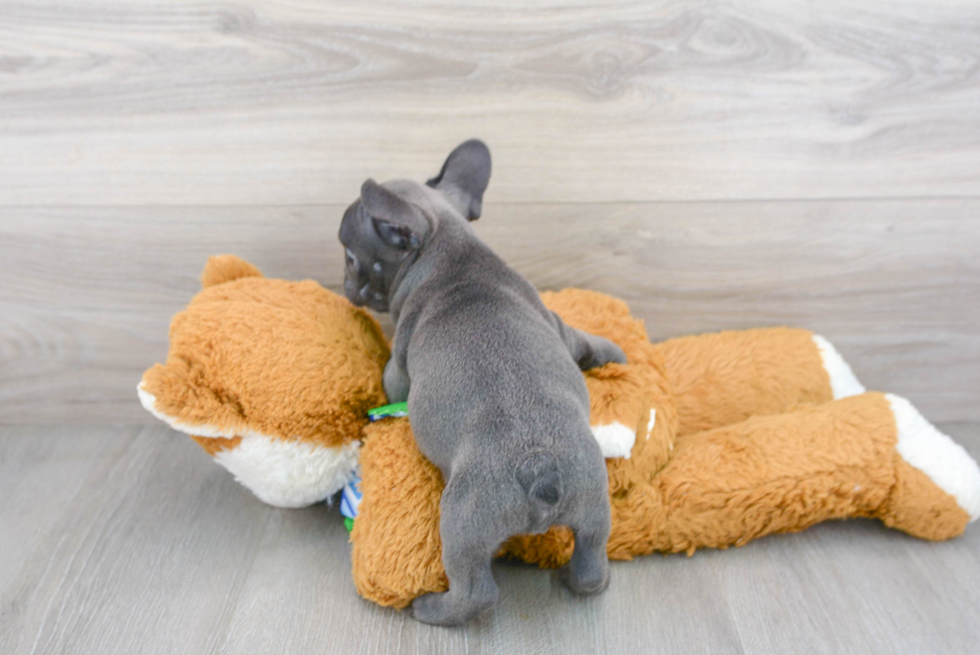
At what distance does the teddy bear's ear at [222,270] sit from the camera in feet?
3.91

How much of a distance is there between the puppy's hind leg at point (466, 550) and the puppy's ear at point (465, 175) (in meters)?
0.47

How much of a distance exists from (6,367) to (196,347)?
2.12 ft

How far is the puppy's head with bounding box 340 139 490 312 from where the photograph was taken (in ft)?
3.44

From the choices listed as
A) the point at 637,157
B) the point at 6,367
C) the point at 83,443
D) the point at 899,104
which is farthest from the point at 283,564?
the point at 899,104

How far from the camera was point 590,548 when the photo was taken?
0.95 m

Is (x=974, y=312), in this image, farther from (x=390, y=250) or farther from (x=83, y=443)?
(x=83, y=443)

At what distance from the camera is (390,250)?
1.07 meters

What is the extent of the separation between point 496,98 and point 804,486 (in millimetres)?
792

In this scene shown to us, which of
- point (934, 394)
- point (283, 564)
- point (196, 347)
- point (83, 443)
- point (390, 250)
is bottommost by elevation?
point (83, 443)

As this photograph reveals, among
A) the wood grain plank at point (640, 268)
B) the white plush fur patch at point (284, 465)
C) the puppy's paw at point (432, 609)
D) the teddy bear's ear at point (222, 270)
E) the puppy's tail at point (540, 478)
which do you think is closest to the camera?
the puppy's tail at point (540, 478)

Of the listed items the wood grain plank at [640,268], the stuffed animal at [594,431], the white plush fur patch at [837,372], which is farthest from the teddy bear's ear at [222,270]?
the white plush fur patch at [837,372]

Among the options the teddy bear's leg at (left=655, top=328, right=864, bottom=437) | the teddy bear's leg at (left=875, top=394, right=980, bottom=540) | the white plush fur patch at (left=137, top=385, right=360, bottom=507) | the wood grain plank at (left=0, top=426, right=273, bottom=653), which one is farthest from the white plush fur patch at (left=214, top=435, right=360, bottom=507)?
the teddy bear's leg at (left=875, top=394, right=980, bottom=540)

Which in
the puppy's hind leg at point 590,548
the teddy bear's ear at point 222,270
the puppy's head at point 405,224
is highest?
the puppy's head at point 405,224

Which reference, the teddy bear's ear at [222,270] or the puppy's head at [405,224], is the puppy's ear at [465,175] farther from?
the teddy bear's ear at [222,270]
